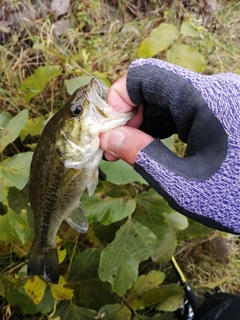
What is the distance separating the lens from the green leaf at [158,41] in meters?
2.65

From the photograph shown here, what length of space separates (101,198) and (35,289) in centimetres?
51

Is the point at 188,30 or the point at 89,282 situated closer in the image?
the point at 89,282

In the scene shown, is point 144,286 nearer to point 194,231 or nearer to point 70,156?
point 194,231

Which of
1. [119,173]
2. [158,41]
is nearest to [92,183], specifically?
[119,173]

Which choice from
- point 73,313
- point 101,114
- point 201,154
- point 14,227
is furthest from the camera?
point 73,313

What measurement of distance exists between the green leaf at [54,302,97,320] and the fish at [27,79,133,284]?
21.2 inches

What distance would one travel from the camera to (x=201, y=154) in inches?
56.3

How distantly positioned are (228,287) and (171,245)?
2.91 ft

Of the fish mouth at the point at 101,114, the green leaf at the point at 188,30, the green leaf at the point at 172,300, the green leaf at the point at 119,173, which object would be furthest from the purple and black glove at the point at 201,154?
the green leaf at the point at 188,30

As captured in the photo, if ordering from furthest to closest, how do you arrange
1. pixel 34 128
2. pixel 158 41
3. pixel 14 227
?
pixel 158 41
pixel 34 128
pixel 14 227

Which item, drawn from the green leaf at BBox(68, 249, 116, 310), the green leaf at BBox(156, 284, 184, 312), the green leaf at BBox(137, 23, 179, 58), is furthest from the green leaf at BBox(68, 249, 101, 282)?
the green leaf at BBox(137, 23, 179, 58)

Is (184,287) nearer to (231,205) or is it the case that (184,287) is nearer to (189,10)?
(231,205)

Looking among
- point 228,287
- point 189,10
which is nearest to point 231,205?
point 228,287

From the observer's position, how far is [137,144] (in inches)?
57.7
